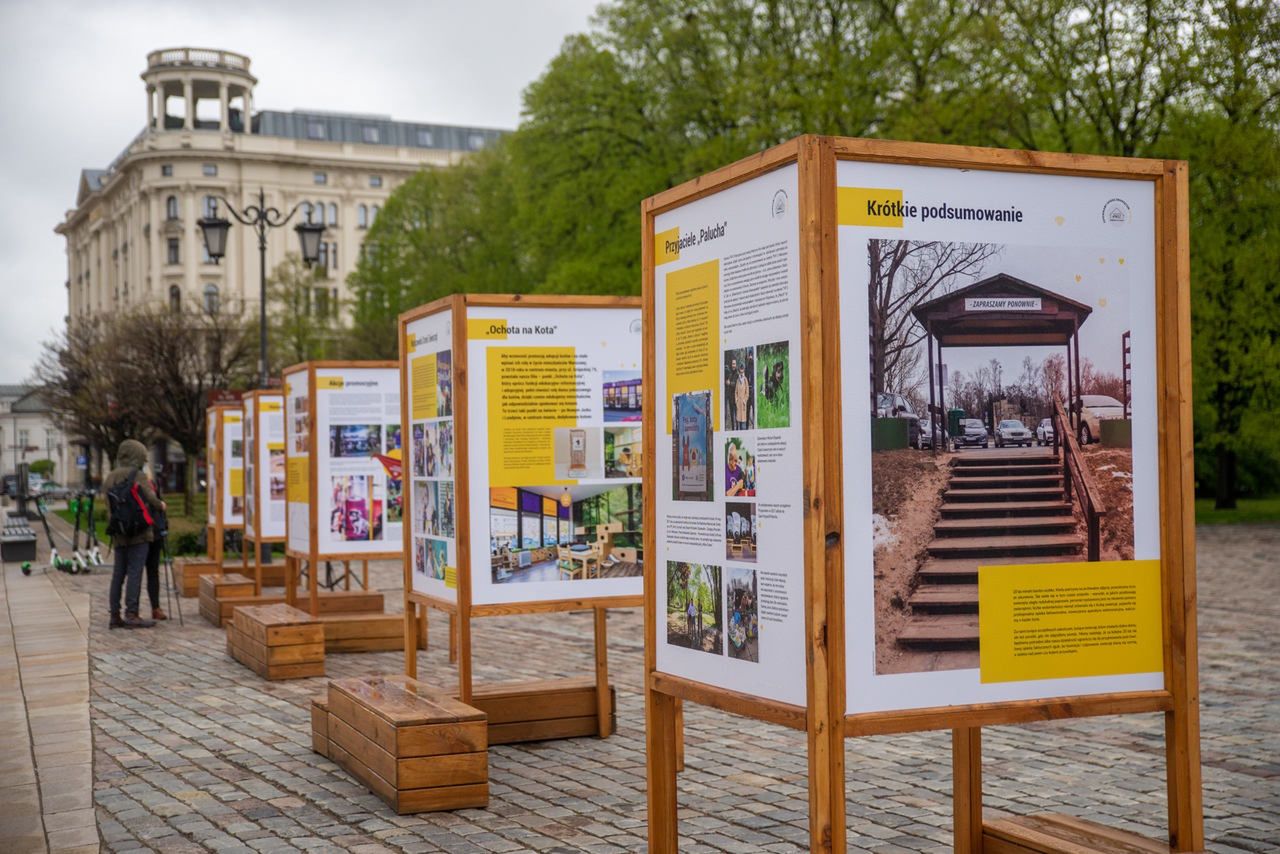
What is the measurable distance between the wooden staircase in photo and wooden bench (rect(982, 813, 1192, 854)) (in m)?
0.83

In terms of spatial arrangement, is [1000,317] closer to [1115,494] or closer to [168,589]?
[1115,494]

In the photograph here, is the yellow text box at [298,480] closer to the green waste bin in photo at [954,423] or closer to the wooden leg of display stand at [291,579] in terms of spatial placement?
the wooden leg of display stand at [291,579]

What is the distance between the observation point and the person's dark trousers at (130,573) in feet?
56.0

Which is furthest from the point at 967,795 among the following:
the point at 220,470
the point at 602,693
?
the point at 220,470

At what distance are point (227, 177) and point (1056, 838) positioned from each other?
4326 inches

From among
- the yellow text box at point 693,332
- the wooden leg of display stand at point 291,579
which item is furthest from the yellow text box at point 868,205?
the wooden leg of display stand at point 291,579

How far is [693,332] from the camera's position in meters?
5.73

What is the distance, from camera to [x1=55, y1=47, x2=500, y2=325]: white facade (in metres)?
107

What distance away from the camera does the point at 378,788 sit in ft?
26.6

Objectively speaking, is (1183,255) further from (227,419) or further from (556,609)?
(227,419)

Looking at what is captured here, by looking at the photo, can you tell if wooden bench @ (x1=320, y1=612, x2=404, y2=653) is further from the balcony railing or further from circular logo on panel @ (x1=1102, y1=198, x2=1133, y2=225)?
the balcony railing

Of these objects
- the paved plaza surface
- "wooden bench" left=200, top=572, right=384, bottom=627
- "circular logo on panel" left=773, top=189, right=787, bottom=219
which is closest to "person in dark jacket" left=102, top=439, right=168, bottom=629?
"wooden bench" left=200, top=572, right=384, bottom=627

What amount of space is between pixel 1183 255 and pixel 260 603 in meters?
14.4

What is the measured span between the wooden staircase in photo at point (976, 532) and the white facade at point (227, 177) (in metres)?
99.8
